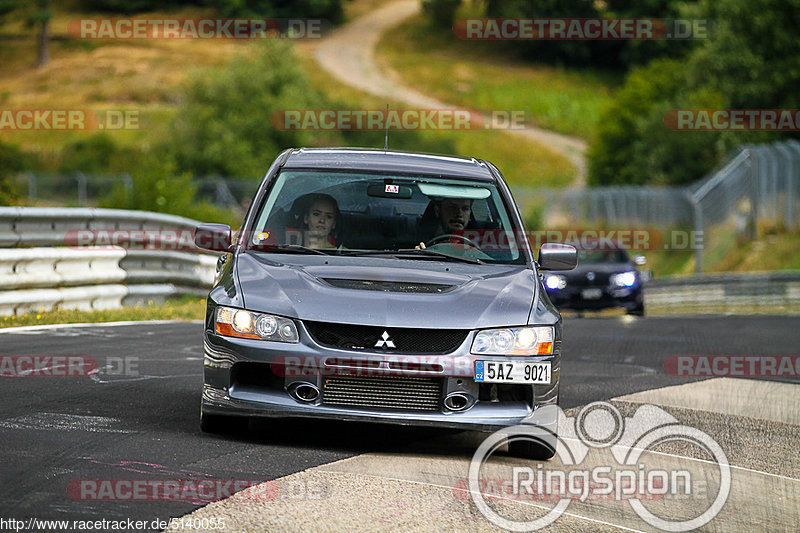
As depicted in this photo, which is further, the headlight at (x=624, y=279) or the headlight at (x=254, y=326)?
the headlight at (x=624, y=279)

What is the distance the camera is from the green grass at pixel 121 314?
13641mm

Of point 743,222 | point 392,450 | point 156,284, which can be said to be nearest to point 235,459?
point 392,450

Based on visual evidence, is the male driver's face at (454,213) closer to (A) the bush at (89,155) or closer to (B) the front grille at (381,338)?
(B) the front grille at (381,338)

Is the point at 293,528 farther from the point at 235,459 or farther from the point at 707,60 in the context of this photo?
the point at 707,60

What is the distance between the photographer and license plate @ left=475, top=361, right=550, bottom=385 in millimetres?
7000

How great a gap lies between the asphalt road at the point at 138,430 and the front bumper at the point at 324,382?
240 mm

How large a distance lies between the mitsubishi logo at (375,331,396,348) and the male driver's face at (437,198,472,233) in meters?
1.53

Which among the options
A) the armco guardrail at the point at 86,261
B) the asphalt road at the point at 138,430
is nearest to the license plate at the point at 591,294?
the armco guardrail at the point at 86,261

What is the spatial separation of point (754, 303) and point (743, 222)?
10.6 meters

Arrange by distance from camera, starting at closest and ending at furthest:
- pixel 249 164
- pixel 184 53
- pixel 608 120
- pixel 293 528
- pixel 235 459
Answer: pixel 293 528 → pixel 235 459 → pixel 249 164 → pixel 608 120 → pixel 184 53

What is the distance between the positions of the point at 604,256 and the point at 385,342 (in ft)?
61.1

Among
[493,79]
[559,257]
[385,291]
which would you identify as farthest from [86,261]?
[493,79]

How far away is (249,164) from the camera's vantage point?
61219 millimetres

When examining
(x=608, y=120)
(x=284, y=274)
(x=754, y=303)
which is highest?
(x=608, y=120)
